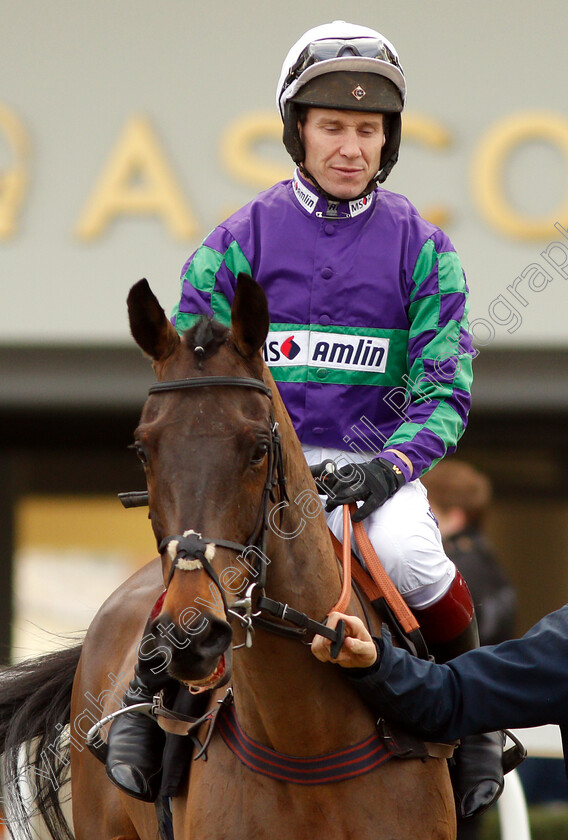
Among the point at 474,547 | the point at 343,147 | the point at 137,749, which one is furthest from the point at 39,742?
the point at 343,147

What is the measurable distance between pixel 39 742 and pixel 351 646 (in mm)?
2320

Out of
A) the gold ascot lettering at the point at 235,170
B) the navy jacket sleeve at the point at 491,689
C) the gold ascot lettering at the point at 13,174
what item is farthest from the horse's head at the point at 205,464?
the gold ascot lettering at the point at 13,174

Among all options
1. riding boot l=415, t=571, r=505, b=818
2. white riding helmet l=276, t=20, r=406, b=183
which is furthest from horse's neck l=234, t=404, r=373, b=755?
white riding helmet l=276, t=20, r=406, b=183

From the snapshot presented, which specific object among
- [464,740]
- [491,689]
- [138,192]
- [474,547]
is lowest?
[474,547]

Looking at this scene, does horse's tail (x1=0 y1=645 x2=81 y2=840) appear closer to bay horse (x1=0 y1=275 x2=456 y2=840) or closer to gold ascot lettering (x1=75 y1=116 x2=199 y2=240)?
bay horse (x1=0 y1=275 x2=456 y2=840)

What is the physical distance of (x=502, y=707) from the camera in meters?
2.57

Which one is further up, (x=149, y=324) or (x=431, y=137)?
(x=431, y=137)

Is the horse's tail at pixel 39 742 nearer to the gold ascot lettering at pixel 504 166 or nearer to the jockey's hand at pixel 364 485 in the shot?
the jockey's hand at pixel 364 485

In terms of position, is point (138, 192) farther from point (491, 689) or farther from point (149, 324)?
point (491, 689)

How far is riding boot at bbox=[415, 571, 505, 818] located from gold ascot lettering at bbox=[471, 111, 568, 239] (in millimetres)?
5099

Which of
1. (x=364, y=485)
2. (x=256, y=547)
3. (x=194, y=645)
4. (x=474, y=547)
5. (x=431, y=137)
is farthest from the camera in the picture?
(x=431, y=137)

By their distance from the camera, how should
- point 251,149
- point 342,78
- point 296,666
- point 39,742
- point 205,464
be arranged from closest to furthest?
1. point 205,464
2. point 296,666
3. point 342,78
4. point 39,742
5. point 251,149

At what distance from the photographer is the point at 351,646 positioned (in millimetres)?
2377

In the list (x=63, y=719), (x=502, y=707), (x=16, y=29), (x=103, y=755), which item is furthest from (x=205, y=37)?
(x=502, y=707)
